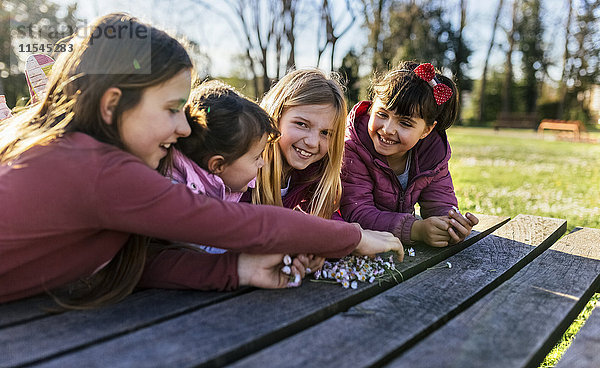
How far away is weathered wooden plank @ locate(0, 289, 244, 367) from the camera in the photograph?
1.38m

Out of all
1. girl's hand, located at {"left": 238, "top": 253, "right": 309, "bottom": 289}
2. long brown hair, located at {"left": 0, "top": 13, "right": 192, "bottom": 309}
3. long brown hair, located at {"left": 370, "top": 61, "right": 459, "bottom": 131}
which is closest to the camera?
long brown hair, located at {"left": 0, "top": 13, "right": 192, "bottom": 309}

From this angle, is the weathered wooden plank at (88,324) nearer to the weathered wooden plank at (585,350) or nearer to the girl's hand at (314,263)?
the girl's hand at (314,263)

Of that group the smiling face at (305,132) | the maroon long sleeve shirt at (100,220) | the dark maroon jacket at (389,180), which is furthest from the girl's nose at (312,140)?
the maroon long sleeve shirt at (100,220)

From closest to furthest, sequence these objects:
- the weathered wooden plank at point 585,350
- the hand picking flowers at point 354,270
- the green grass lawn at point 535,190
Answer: the weathered wooden plank at point 585,350 < the hand picking flowers at point 354,270 < the green grass lawn at point 535,190

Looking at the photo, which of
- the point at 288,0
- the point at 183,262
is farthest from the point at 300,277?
the point at 288,0

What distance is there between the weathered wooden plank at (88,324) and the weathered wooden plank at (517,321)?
2.44 feet

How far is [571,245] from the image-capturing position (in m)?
2.82

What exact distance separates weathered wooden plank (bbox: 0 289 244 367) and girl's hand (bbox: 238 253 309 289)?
94 millimetres

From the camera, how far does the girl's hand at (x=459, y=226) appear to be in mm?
2654

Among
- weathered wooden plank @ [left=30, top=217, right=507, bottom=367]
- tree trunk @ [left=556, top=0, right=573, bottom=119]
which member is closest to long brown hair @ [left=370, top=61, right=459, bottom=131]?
weathered wooden plank @ [left=30, top=217, right=507, bottom=367]

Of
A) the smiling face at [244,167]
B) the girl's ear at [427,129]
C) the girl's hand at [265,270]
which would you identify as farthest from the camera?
the girl's ear at [427,129]

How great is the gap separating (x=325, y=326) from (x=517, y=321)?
2.14ft

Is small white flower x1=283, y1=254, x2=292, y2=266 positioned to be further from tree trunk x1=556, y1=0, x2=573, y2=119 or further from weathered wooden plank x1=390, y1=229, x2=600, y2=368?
tree trunk x1=556, y1=0, x2=573, y2=119

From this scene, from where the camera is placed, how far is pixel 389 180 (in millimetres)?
3217
